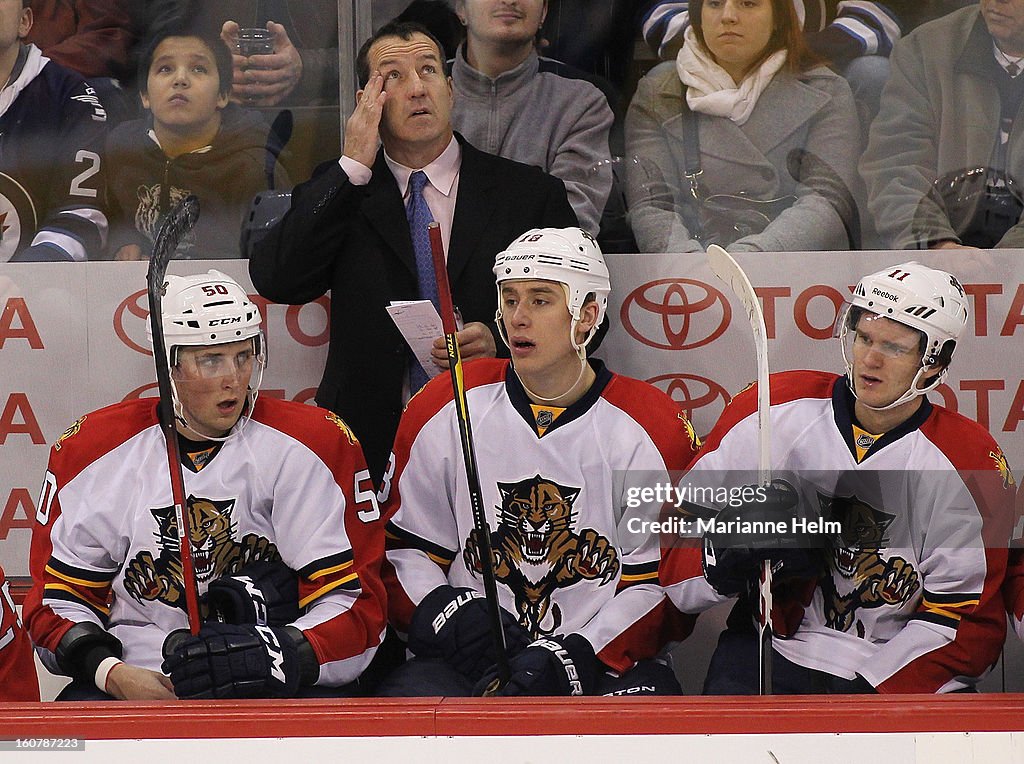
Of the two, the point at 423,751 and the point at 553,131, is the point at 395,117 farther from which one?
the point at 423,751

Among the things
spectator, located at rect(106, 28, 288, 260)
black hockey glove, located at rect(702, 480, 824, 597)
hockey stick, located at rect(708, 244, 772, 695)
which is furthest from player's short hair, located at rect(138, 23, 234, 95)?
black hockey glove, located at rect(702, 480, 824, 597)

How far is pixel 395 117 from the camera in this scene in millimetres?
2744

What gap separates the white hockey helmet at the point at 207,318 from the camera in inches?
92.7

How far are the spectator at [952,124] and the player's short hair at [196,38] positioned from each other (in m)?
1.32

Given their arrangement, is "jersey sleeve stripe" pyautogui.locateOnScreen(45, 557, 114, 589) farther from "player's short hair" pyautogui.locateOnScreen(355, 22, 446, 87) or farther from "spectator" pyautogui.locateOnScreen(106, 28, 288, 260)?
"player's short hair" pyautogui.locateOnScreen(355, 22, 446, 87)

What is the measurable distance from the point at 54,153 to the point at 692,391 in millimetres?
1407

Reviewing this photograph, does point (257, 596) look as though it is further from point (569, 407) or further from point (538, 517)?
point (569, 407)

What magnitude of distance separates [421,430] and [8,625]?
0.80m

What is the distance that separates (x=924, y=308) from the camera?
2340 mm

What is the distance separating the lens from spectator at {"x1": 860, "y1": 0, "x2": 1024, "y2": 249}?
277cm

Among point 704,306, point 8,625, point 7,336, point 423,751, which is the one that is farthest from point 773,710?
point 7,336

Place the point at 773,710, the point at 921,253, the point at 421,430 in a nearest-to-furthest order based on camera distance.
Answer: the point at 773,710 < the point at 421,430 < the point at 921,253

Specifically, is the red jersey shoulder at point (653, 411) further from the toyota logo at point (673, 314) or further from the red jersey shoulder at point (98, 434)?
the red jersey shoulder at point (98, 434)

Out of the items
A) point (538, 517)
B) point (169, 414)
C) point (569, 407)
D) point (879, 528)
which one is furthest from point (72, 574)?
point (879, 528)
